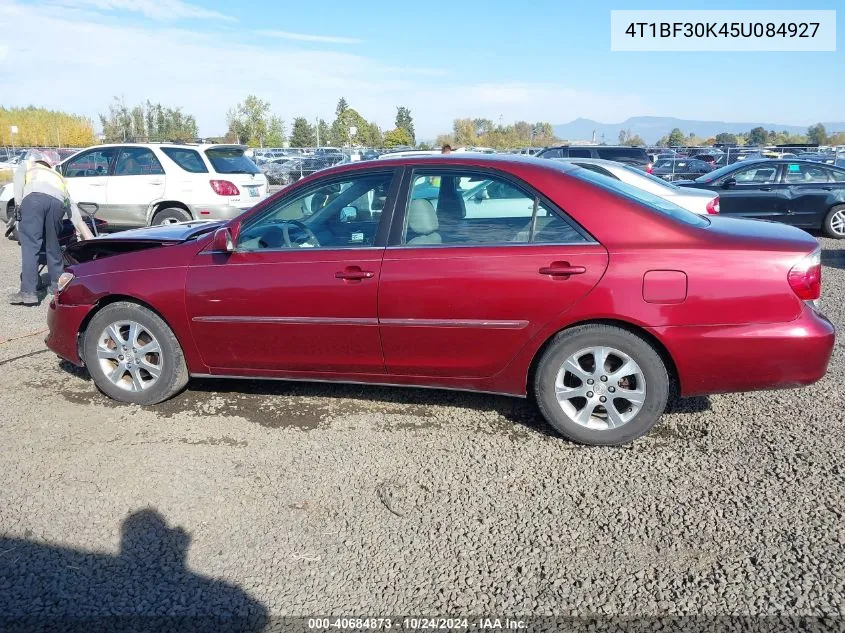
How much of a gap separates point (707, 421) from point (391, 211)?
2364mm

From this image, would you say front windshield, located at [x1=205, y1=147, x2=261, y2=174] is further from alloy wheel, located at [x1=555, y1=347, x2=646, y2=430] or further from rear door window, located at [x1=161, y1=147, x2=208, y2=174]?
alloy wheel, located at [x1=555, y1=347, x2=646, y2=430]

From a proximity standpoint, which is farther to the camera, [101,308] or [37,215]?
[37,215]

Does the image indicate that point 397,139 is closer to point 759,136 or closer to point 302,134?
point 302,134

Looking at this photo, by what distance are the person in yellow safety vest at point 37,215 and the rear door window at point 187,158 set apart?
118 inches

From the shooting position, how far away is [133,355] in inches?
182

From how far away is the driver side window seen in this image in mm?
4234

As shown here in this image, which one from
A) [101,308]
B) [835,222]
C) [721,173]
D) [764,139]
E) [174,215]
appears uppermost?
[764,139]

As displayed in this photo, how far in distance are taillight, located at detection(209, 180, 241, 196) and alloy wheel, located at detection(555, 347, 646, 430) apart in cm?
788

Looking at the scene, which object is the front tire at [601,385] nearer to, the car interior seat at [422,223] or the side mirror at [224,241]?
the car interior seat at [422,223]

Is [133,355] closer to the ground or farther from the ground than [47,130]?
closer to the ground

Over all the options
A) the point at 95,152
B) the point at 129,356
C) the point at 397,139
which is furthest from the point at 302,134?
the point at 129,356

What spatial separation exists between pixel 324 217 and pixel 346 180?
11.2 inches

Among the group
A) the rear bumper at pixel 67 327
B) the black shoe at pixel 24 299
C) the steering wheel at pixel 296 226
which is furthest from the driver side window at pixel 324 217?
the black shoe at pixel 24 299

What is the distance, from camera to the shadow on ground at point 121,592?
258 centimetres
